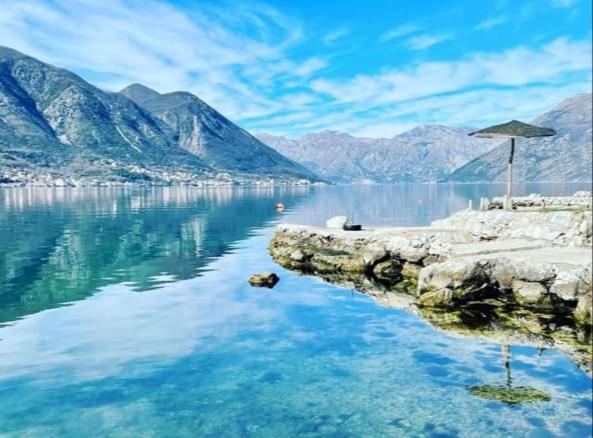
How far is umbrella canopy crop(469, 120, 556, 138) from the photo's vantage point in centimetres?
4516

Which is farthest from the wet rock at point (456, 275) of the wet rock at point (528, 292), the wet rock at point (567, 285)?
the wet rock at point (567, 285)

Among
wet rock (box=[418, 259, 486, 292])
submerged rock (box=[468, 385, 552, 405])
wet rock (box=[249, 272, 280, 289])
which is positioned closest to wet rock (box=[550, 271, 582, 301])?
wet rock (box=[418, 259, 486, 292])

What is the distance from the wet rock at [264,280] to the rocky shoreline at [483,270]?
14.3 ft

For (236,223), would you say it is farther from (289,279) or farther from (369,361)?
(369,361)

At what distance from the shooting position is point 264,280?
3828cm

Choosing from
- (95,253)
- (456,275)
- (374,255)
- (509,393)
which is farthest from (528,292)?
(95,253)

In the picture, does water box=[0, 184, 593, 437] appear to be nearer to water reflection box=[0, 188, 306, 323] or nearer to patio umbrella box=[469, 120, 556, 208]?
water reflection box=[0, 188, 306, 323]

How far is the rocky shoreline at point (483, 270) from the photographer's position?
2627 centimetres

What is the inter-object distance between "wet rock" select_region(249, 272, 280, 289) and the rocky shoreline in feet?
14.3

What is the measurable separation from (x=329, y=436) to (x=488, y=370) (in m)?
8.13

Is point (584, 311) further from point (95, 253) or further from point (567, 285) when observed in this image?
point (95, 253)

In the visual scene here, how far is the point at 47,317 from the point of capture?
2859cm

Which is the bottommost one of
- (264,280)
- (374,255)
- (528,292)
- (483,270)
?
(264,280)

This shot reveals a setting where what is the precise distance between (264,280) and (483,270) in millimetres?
15238
